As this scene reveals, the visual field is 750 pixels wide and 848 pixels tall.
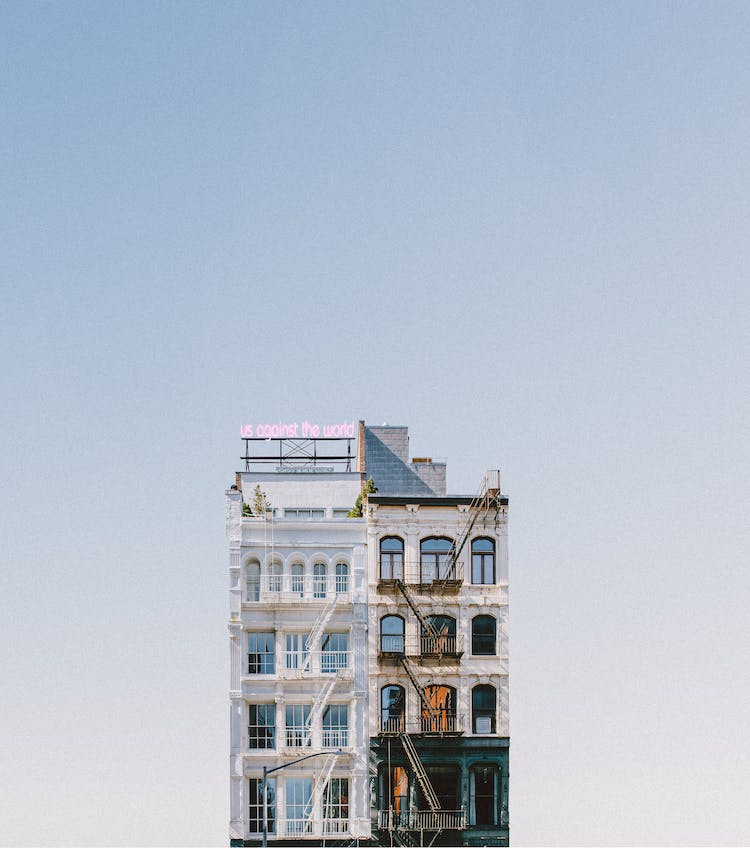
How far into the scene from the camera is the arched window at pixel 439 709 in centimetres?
9656

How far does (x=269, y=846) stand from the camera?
9388 cm

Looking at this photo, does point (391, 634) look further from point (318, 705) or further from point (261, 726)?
point (261, 726)

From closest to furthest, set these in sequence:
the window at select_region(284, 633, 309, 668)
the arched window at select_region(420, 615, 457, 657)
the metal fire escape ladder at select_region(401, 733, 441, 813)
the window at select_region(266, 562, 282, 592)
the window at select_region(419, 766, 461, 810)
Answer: the metal fire escape ladder at select_region(401, 733, 441, 813), the window at select_region(419, 766, 461, 810), the window at select_region(284, 633, 309, 668), the arched window at select_region(420, 615, 457, 657), the window at select_region(266, 562, 282, 592)

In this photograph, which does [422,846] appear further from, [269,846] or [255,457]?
[255,457]

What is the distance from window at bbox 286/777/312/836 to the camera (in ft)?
311

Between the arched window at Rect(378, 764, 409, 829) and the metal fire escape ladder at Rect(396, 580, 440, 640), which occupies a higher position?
the metal fire escape ladder at Rect(396, 580, 440, 640)

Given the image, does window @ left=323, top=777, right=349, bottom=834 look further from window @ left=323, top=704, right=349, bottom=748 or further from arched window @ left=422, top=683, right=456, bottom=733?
arched window @ left=422, top=683, right=456, bottom=733

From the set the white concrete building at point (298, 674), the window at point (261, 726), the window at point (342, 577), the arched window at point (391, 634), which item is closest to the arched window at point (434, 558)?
the arched window at point (391, 634)

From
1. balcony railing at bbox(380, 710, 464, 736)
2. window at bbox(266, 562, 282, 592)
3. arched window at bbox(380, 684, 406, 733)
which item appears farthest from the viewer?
window at bbox(266, 562, 282, 592)

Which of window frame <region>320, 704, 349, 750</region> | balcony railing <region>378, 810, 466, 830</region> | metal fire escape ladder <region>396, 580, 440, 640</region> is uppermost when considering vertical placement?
metal fire escape ladder <region>396, 580, 440, 640</region>

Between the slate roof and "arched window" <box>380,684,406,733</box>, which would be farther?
the slate roof

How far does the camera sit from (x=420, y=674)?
97.3 m

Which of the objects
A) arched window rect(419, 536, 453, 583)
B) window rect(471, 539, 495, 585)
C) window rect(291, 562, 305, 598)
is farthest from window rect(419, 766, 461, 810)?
window rect(291, 562, 305, 598)

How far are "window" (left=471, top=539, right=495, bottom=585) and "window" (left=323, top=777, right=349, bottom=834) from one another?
14.1m
